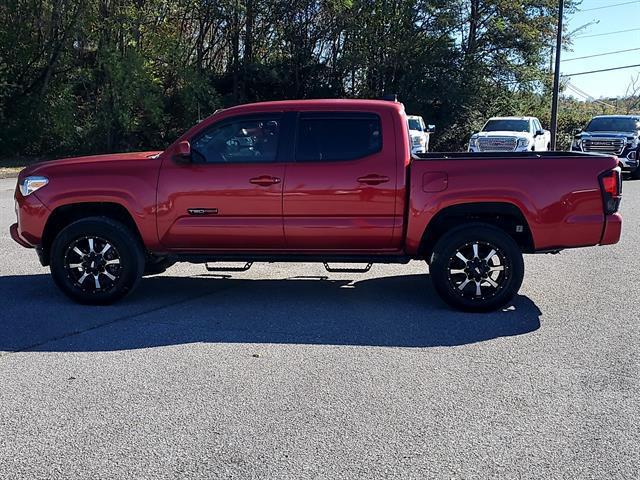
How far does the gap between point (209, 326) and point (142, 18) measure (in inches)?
876

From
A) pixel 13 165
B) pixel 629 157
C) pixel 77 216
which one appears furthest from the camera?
pixel 13 165

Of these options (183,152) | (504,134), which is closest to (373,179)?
(183,152)

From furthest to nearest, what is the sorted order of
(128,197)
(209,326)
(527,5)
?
(527,5), (128,197), (209,326)

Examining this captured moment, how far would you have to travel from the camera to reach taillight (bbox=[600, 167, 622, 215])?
→ 6.20 m

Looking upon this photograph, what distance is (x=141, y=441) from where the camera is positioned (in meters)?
3.80

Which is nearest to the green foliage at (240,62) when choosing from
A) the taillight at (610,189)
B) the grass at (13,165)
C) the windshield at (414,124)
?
the grass at (13,165)

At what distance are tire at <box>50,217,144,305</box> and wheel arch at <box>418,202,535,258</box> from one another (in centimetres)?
285

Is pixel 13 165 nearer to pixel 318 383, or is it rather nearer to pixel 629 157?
pixel 629 157

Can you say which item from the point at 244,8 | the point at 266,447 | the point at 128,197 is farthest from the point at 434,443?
the point at 244,8

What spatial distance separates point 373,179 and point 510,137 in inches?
659

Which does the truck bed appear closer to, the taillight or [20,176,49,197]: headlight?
the taillight

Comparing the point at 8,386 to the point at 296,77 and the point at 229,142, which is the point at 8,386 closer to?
the point at 229,142

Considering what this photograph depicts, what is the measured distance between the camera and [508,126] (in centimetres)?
2339

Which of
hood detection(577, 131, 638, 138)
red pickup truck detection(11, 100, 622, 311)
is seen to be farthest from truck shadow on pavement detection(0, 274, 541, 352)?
hood detection(577, 131, 638, 138)
